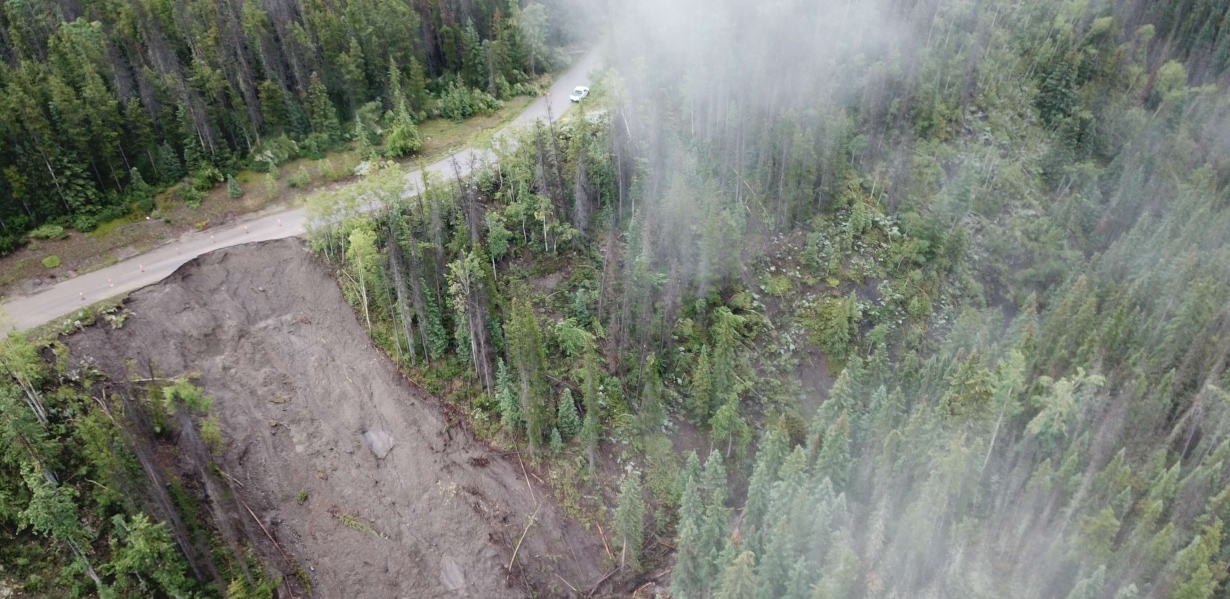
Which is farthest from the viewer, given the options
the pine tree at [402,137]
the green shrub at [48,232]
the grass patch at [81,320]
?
the pine tree at [402,137]

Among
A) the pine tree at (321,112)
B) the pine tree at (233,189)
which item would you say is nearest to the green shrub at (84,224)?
the pine tree at (233,189)

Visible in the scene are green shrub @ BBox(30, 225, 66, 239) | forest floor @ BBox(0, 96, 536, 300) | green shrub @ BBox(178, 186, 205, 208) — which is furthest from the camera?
green shrub @ BBox(178, 186, 205, 208)

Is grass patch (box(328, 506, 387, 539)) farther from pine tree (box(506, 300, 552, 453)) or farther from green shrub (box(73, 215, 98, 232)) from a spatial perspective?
green shrub (box(73, 215, 98, 232))

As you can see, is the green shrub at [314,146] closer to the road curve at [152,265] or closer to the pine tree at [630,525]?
the road curve at [152,265]

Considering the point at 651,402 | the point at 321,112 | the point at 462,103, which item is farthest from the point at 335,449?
the point at 462,103

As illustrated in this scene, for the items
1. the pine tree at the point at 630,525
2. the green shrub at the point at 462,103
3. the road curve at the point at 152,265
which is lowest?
the pine tree at the point at 630,525

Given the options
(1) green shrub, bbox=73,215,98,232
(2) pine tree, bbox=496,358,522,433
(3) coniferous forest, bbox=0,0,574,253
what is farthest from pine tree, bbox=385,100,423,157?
(2) pine tree, bbox=496,358,522,433
